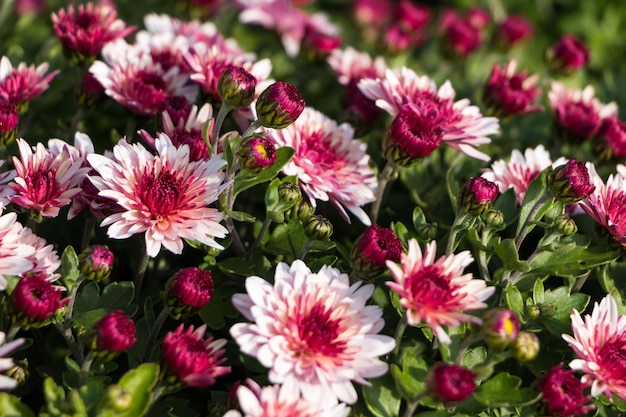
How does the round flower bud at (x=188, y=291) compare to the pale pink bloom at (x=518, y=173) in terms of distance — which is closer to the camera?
the round flower bud at (x=188, y=291)

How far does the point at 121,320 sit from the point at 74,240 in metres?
0.67

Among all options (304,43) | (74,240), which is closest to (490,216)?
(74,240)

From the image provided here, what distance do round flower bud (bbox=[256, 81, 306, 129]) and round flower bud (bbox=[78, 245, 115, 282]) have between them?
45 centimetres

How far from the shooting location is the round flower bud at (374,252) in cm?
151

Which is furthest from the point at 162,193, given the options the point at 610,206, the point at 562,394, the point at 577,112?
the point at 577,112

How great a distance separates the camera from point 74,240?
199cm

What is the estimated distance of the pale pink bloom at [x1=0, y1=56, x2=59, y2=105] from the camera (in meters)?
1.89

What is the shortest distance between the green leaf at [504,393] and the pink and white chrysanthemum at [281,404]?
29 cm

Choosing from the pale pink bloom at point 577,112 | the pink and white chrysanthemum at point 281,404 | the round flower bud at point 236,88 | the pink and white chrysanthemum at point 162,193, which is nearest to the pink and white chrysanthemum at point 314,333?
the pink and white chrysanthemum at point 281,404

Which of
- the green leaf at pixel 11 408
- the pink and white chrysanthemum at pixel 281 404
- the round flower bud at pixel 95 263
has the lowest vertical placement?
the green leaf at pixel 11 408

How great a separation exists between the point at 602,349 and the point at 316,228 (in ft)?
2.17

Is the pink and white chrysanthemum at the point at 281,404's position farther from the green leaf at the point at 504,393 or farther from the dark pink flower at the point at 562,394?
the dark pink flower at the point at 562,394

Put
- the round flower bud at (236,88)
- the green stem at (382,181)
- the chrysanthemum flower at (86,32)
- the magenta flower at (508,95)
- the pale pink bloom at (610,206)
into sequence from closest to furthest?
the round flower bud at (236,88) < the pale pink bloom at (610,206) < the green stem at (382,181) < the chrysanthemum flower at (86,32) < the magenta flower at (508,95)

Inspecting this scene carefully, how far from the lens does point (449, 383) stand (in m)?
1.33
